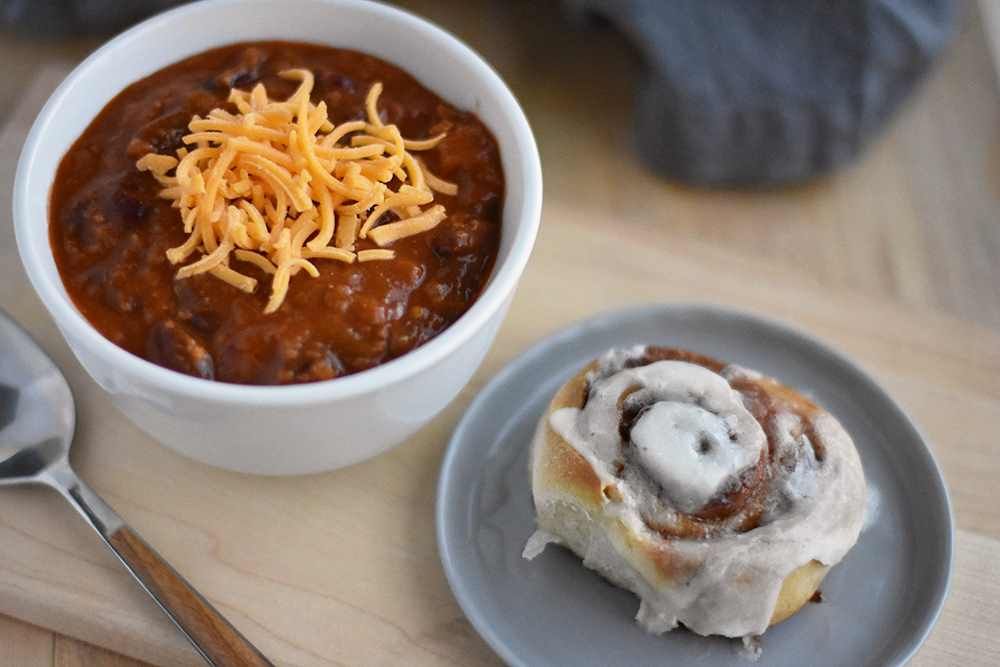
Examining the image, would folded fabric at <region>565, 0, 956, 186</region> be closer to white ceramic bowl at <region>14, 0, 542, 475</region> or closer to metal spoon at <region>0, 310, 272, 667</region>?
white ceramic bowl at <region>14, 0, 542, 475</region>

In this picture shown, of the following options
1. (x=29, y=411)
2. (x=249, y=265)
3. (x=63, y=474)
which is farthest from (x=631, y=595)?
(x=29, y=411)

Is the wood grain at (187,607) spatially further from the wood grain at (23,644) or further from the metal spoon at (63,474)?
the wood grain at (23,644)

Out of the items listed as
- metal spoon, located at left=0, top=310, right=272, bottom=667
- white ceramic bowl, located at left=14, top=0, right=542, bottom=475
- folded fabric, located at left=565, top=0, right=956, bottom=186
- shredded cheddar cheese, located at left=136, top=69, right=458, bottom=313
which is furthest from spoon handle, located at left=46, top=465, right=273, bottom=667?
folded fabric, located at left=565, top=0, right=956, bottom=186

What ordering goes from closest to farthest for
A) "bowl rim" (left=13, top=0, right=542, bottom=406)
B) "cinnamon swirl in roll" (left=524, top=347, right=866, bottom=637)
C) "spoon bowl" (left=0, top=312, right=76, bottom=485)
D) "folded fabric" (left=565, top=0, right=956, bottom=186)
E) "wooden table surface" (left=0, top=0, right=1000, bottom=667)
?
"bowl rim" (left=13, top=0, right=542, bottom=406)
"cinnamon swirl in roll" (left=524, top=347, right=866, bottom=637)
"spoon bowl" (left=0, top=312, right=76, bottom=485)
"wooden table surface" (left=0, top=0, right=1000, bottom=667)
"folded fabric" (left=565, top=0, right=956, bottom=186)

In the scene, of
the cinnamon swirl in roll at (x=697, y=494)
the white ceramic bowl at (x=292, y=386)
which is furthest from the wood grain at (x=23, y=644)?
the cinnamon swirl in roll at (x=697, y=494)

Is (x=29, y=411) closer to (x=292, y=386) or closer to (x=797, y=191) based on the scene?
(x=292, y=386)

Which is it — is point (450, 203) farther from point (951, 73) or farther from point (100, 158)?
point (951, 73)

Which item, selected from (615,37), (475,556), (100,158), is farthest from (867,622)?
(615,37)

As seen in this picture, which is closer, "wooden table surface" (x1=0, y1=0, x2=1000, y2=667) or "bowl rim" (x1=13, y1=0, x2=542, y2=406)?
"bowl rim" (x1=13, y1=0, x2=542, y2=406)
